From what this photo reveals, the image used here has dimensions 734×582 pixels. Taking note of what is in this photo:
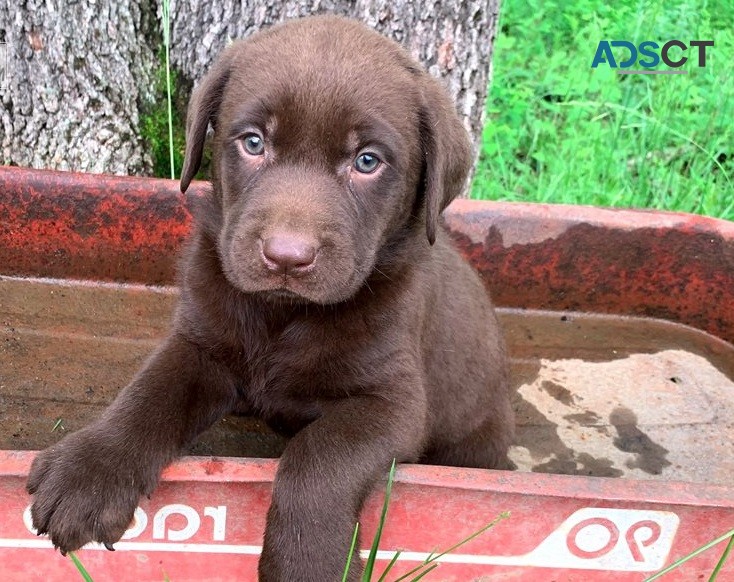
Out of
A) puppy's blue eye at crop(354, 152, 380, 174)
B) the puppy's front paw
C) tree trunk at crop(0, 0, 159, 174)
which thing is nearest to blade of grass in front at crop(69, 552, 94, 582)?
the puppy's front paw

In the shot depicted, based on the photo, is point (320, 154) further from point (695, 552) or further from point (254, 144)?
point (695, 552)

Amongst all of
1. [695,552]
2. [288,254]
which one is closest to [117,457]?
[288,254]

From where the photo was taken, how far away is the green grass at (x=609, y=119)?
4227mm

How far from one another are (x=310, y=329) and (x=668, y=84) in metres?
3.26

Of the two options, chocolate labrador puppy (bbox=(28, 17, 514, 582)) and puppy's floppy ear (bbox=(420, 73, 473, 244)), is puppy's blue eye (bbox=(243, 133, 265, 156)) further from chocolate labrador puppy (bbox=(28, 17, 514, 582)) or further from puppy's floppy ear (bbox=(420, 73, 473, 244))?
puppy's floppy ear (bbox=(420, 73, 473, 244))

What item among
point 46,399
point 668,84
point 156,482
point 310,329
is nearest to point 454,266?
point 310,329

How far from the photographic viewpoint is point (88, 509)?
1.64 meters

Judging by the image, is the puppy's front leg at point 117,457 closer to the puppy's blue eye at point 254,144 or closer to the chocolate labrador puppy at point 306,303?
the chocolate labrador puppy at point 306,303

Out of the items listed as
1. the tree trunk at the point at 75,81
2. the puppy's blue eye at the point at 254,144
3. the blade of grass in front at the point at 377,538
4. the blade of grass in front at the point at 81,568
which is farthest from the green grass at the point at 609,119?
the blade of grass in front at the point at 81,568

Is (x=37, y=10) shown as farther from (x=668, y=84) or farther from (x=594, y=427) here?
(x=668, y=84)

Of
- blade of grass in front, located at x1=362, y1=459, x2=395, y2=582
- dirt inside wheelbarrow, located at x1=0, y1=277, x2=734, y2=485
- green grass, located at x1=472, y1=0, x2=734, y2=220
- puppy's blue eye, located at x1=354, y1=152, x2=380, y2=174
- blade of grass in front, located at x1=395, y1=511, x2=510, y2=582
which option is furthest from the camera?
green grass, located at x1=472, y1=0, x2=734, y2=220

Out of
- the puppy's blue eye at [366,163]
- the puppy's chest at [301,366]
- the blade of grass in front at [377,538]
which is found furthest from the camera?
the puppy's chest at [301,366]

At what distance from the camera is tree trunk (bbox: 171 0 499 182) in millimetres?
3033

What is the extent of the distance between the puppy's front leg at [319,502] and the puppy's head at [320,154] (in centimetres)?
32
